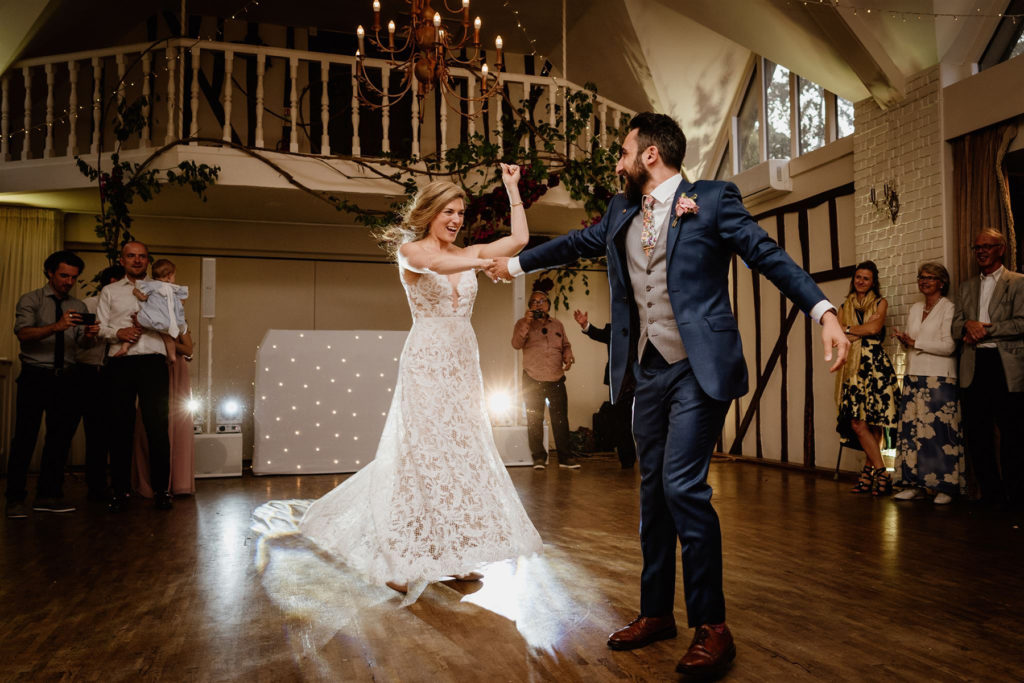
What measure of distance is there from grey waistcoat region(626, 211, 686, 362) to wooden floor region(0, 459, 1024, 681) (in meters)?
0.85

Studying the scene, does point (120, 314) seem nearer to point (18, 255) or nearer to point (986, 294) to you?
point (18, 255)

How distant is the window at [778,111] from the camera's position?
764 cm

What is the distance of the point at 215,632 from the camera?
234cm

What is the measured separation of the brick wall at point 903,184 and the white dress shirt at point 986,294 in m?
0.59

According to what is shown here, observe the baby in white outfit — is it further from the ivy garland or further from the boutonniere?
the boutonniere

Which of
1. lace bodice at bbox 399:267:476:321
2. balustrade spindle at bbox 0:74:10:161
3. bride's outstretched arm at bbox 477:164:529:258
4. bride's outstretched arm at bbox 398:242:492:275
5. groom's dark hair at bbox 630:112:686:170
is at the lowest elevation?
lace bodice at bbox 399:267:476:321

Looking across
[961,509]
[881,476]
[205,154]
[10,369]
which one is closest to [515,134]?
[205,154]

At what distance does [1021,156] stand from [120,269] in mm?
6500

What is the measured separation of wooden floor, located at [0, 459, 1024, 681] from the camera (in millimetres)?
2041

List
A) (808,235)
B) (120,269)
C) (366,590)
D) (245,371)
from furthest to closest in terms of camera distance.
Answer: (245,371)
(808,235)
(120,269)
(366,590)

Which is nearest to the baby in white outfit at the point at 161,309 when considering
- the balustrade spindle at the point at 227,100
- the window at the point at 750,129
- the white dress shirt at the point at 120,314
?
the white dress shirt at the point at 120,314

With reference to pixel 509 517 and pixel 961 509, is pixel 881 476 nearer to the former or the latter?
pixel 961 509

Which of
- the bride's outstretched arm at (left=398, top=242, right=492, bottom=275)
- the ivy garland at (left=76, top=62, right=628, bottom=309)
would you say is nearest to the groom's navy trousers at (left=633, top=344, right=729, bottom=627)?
the bride's outstretched arm at (left=398, top=242, right=492, bottom=275)

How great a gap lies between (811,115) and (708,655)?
653 centimetres
